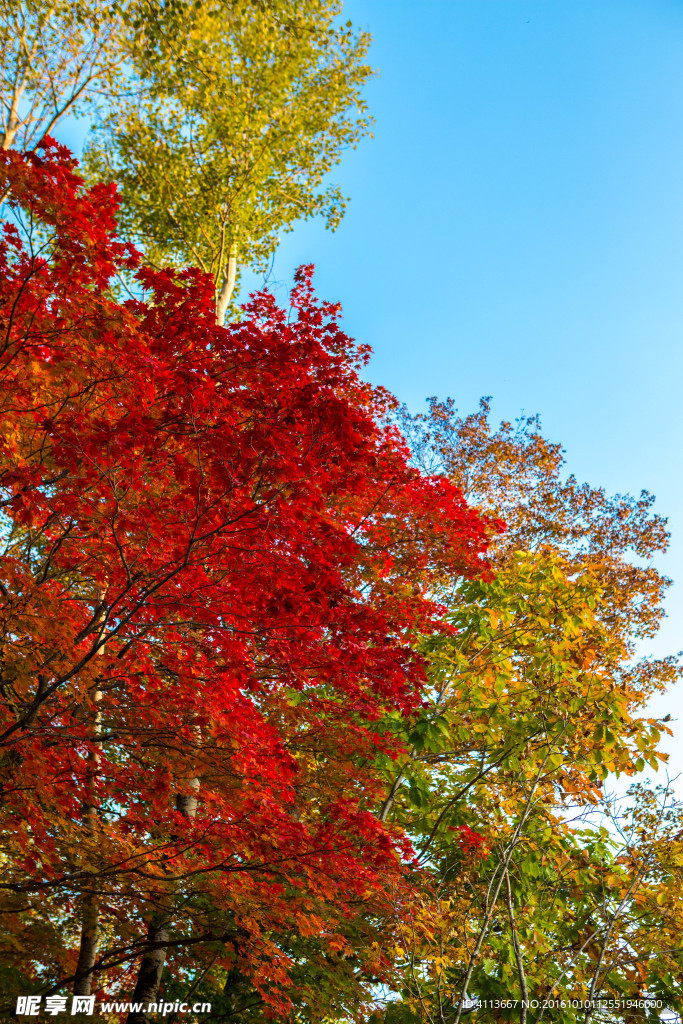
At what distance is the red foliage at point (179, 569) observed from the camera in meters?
4.71

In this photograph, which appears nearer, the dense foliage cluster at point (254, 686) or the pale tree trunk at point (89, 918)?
the dense foliage cluster at point (254, 686)

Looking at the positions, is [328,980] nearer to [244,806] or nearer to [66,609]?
[244,806]

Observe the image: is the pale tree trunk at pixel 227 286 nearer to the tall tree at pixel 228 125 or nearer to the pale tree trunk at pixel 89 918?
the tall tree at pixel 228 125

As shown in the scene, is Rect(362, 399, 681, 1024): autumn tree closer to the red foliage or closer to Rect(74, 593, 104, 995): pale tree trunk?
the red foliage

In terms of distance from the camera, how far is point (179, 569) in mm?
4258

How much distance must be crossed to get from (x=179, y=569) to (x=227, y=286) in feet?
21.6

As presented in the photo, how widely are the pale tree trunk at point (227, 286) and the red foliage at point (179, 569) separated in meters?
2.04

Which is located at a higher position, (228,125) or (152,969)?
(228,125)

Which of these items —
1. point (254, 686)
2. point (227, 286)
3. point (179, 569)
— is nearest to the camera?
point (179, 569)

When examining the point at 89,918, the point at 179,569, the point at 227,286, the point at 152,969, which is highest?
the point at 227,286

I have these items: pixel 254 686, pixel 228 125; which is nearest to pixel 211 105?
pixel 228 125

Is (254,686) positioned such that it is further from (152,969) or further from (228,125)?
(228,125)

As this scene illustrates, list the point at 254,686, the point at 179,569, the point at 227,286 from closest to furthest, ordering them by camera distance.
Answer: the point at 179,569, the point at 254,686, the point at 227,286

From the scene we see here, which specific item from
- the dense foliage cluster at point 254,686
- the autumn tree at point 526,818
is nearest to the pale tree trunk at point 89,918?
the dense foliage cluster at point 254,686
